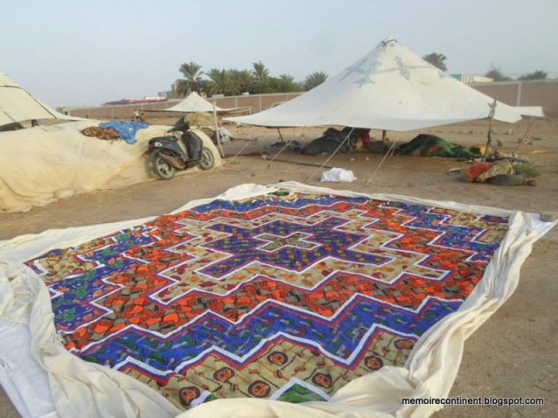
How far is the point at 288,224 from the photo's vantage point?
139 inches

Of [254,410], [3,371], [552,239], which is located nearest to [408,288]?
[254,410]

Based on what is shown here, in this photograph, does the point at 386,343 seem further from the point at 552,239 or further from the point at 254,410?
the point at 552,239

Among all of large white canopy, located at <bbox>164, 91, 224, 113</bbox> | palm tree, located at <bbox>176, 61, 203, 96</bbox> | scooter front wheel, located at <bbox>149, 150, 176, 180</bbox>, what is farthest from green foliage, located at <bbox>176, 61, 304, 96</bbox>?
scooter front wheel, located at <bbox>149, 150, 176, 180</bbox>

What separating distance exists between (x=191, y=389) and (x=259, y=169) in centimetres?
550

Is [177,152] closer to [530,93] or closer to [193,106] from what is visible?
[193,106]

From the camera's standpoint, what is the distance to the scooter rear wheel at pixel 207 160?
21.9ft

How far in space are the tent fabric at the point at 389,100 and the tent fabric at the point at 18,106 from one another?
4.18m

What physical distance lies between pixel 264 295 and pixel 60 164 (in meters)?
4.09

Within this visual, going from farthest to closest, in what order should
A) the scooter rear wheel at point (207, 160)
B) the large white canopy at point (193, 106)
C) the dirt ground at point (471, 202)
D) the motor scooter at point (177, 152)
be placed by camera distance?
the large white canopy at point (193, 106), the scooter rear wheel at point (207, 160), the motor scooter at point (177, 152), the dirt ground at point (471, 202)

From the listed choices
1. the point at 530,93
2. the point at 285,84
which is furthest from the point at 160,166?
the point at 285,84

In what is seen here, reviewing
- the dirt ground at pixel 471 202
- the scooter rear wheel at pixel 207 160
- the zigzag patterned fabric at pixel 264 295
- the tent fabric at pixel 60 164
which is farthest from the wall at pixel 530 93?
the zigzag patterned fabric at pixel 264 295

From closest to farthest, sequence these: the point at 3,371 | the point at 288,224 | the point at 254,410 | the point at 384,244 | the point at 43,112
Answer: the point at 254,410
the point at 3,371
the point at 384,244
the point at 288,224
the point at 43,112

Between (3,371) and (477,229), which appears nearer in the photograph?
(3,371)

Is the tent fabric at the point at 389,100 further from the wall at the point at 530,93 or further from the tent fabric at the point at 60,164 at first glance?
the wall at the point at 530,93
